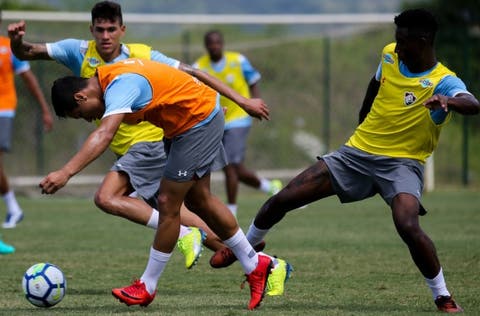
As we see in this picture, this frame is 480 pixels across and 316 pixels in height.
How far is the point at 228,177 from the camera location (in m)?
14.0

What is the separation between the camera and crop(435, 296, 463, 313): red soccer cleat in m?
7.12

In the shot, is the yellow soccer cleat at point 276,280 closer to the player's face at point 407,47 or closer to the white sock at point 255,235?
the white sock at point 255,235

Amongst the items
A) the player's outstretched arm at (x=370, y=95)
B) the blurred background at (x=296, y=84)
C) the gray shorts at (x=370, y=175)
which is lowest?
the blurred background at (x=296, y=84)

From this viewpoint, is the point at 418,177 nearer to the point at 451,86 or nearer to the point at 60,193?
the point at 451,86

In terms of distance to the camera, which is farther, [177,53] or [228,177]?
[177,53]

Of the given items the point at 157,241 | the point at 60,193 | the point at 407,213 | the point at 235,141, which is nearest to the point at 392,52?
the point at 407,213

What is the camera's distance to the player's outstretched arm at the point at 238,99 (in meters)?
7.51

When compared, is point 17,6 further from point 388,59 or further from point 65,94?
point 65,94

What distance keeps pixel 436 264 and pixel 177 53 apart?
12545 millimetres

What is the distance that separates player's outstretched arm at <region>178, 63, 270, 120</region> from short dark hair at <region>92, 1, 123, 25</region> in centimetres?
116

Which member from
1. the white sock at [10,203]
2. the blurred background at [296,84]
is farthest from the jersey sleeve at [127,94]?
the blurred background at [296,84]

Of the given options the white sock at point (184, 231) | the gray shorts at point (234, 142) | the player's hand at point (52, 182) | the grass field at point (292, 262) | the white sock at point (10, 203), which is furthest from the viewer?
the gray shorts at point (234, 142)

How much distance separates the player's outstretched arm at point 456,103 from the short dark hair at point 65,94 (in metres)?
2.18

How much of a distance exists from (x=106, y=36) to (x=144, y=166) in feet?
3.58
